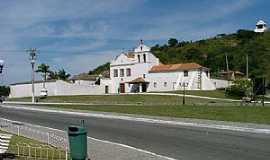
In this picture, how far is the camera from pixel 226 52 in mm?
129250

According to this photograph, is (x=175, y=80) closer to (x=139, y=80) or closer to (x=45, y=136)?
(x=139, y=80)

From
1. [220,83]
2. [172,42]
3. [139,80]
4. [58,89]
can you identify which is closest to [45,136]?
[58,89]

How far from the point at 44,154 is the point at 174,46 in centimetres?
15615

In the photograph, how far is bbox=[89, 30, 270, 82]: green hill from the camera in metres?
85.7

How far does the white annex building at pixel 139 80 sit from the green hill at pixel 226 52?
1031 cm

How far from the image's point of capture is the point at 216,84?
100938 mm

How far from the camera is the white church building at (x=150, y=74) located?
320 feet

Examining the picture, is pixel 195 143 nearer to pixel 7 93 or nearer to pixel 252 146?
pixel 252 146

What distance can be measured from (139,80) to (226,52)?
35619 mm

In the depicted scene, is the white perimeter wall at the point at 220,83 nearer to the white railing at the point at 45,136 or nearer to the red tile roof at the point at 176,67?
the red tile roof at the point at 176,67

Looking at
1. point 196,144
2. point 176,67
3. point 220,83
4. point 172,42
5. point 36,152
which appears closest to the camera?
point 36,152

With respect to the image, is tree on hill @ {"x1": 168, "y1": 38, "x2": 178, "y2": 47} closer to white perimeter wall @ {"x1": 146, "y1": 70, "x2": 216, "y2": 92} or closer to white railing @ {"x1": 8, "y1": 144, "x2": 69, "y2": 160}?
white perimeter wall @ {"x1": 146, "y1": 70, "x2": 216, "y2": 92}

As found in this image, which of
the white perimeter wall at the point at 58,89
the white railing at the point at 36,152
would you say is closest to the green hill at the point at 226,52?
the white perimeter wall at the point at 58,89

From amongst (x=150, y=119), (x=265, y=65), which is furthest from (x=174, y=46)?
(x=150, y=119)
